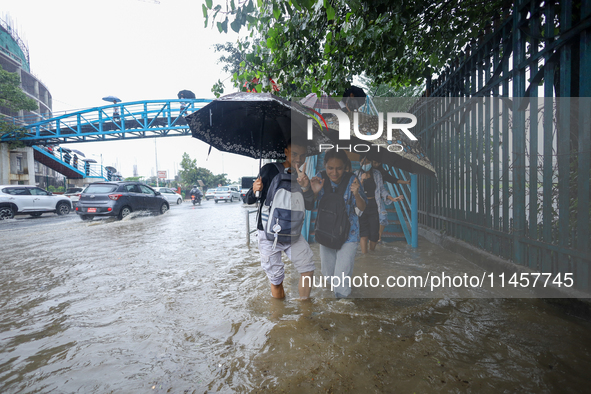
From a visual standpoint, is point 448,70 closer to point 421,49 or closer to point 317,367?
point 421,49

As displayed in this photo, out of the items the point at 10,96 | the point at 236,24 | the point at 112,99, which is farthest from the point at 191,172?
the point at 236,24

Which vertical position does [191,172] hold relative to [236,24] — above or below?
above

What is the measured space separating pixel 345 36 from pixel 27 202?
53.3ft

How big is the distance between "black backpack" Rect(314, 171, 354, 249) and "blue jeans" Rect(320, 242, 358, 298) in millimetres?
101

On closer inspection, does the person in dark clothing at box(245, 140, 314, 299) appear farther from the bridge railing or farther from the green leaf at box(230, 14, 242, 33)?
the bridge railing

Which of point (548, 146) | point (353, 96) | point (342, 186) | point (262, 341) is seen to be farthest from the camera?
point (353, 96)

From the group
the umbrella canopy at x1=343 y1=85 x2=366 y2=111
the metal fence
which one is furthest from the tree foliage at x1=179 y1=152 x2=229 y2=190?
the metal fence

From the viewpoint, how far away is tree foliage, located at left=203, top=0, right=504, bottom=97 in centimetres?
306

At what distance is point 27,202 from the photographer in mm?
14141

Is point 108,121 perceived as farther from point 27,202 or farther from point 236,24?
point 236,24

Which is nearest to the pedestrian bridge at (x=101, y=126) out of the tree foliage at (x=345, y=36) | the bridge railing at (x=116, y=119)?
the bridge railing at (x=116, y=119)

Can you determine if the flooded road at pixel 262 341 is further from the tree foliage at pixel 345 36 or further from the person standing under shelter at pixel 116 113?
the person standing under shelter at pixel 116 113

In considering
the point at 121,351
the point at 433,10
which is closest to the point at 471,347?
the point at 121,351

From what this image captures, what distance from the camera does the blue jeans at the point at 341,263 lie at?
3359 millimetres
